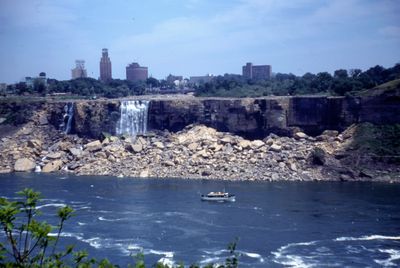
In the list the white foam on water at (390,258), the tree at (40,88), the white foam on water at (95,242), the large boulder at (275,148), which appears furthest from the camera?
the tree at (40,88)

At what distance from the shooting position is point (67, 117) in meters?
86.1

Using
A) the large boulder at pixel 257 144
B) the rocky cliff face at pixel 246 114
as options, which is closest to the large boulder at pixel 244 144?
the large boulder at pixel 257 144

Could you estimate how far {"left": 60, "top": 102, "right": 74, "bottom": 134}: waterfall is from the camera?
85031 millimetres

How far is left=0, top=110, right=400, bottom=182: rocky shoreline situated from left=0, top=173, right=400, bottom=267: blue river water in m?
3.35

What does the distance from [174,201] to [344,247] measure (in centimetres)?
1994

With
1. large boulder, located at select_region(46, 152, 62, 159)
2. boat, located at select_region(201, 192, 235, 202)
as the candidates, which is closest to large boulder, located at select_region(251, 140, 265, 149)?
boat, located at select_region(201, 192, 235, 202)

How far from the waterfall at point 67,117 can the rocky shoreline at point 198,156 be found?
2261 millimetres

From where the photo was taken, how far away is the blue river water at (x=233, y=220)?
114ft

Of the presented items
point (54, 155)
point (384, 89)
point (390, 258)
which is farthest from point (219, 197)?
point (384, 89)

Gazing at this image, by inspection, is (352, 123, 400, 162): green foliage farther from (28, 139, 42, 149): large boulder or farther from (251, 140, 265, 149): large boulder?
(28, 139, 42, 149): large boulder

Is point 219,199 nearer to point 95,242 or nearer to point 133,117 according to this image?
point 95,242

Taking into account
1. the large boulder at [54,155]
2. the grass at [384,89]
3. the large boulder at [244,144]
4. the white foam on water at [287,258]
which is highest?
the grass at [384,89]

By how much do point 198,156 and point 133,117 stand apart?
17.6 meters

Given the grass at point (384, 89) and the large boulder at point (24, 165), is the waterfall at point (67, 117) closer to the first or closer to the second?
the large boulder at point (24, 165)
